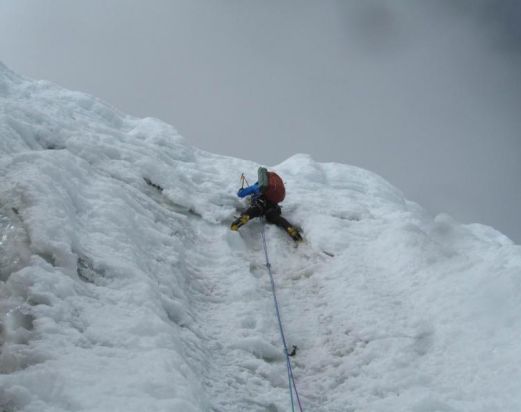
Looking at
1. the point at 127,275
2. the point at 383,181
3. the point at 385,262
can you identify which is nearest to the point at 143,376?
the point at 127,275

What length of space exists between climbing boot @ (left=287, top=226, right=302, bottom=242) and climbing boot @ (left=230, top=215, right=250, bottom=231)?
0.81 meters

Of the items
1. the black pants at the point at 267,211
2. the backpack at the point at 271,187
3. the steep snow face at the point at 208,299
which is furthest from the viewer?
the backpack at the point at 271,187

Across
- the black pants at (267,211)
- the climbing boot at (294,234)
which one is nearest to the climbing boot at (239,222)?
the black pants at (267,211)

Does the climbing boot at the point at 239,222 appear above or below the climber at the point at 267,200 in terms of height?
below

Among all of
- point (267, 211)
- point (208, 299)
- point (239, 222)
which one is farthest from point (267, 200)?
point (208, 299)

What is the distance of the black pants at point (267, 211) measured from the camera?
9523mm

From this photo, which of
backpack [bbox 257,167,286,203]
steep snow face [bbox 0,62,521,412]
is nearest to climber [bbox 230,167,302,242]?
backpack [bbox 257,167,286,203]

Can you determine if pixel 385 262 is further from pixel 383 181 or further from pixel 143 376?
pixel 383 181

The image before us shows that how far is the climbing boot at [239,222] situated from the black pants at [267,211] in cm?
17

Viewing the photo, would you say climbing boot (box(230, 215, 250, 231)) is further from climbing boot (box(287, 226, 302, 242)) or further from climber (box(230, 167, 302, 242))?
climbing boot (box(287, 226, 302, 242))

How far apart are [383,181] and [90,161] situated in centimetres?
866

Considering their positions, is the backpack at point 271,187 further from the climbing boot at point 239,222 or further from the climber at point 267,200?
the climbing boot at point 239,222

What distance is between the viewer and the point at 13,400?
3355mm

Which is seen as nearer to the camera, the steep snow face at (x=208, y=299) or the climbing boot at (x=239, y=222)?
the steep snow face at (x=208, y=299)
